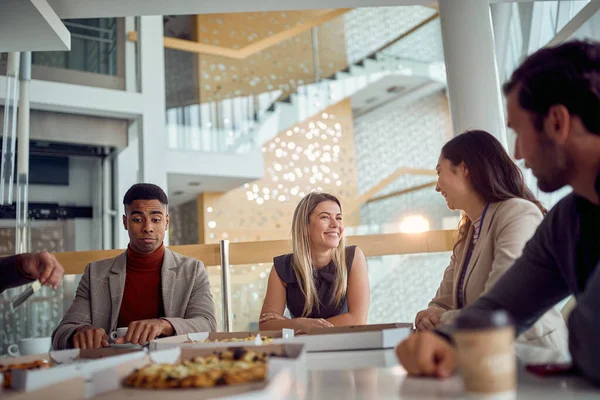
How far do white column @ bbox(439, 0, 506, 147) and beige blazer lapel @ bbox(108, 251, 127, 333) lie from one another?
1.67 metres

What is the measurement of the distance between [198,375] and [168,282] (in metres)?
1.23

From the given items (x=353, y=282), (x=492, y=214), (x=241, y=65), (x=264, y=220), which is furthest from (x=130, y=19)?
(x=492, y=214)

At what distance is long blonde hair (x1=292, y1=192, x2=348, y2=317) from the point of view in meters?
2.15

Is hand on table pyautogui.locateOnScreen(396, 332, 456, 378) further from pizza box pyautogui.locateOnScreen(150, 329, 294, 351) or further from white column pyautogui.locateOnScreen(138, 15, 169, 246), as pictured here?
white column pyautogui.locateOnScreen(138, 15, 169, 246)

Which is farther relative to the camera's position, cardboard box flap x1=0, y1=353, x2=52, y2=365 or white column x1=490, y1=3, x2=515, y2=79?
white column x1=490, y1=3, x2=515, y2=79

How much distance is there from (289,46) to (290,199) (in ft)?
6.92

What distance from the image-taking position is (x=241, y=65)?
7.32 metres

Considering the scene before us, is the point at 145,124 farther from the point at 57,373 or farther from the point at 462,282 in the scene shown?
the point at 57,373

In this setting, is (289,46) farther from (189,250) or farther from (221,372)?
(221,372)

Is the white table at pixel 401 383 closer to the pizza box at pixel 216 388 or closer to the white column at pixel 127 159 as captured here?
the pizza box at pixel 216 388

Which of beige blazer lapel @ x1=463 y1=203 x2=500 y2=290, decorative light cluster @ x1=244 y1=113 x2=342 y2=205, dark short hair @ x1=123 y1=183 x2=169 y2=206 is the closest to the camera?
beige blazer lapel @ x1=463 y1=203 x2=500 y2=290

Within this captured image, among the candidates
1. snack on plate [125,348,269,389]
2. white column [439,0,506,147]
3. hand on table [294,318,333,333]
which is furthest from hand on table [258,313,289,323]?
white column [439,0,506,147]

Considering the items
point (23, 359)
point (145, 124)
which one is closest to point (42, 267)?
point (23, 359)

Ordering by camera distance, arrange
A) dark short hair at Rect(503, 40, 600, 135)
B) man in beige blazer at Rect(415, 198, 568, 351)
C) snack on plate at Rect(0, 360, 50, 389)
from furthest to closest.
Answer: man in beige blazer at Rect(415, 198, 568, 351) < snack on plate at Rect(0, 360, 50, 389) < dark short hair at Rect(503, 40, 600, 135)
